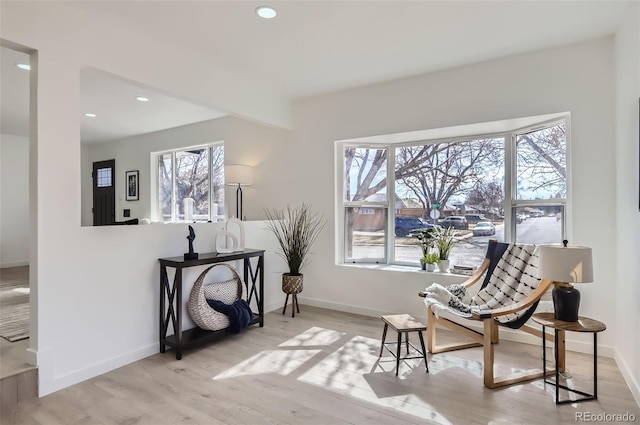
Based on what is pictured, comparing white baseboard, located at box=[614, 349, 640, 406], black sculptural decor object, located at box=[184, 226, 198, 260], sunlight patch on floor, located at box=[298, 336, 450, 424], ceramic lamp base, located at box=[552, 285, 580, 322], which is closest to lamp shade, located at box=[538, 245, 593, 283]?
ceramic lamp base, located at box=[552, 285, 580, 322]

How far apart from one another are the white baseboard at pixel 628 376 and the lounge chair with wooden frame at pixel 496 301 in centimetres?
39

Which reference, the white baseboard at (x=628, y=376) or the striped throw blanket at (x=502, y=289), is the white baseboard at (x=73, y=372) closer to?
the striped throw blanket at (x=502, y=289)

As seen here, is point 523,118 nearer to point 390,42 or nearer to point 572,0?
point 572,0

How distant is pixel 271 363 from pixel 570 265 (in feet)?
7.39

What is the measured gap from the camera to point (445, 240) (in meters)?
3.86

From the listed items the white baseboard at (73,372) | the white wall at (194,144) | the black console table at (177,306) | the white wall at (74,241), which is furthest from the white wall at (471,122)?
the white baseboard at (73,372)

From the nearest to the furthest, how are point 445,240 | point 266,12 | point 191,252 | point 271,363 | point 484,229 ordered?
point 266,12, point 271,363, point 191,252, point 484,229, point 445,240

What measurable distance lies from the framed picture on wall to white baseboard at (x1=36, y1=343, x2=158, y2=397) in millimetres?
4523

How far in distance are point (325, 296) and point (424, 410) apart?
2361mm

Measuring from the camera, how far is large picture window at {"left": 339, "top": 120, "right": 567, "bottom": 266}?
3369 mm

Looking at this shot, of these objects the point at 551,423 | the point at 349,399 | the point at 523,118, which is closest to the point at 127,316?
the point at 349,399

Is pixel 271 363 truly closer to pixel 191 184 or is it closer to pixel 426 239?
pixel 426 239

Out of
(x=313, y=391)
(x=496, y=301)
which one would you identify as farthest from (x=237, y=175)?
(x=496, y=301)

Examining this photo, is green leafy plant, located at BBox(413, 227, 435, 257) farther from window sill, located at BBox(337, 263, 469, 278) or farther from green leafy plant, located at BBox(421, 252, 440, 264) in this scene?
window sill, located at BBox(337, 263, 469, 278)
